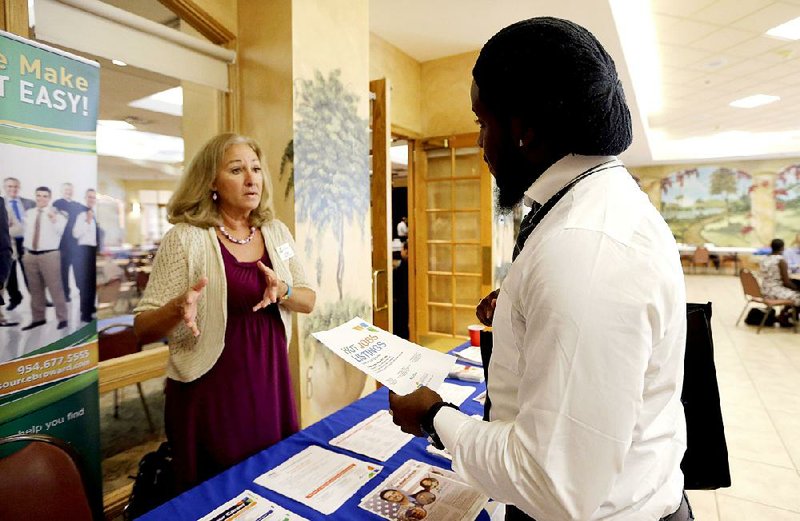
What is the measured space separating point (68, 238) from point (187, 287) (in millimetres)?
503

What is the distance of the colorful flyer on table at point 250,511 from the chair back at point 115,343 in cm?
216

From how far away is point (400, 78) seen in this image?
16.6ft

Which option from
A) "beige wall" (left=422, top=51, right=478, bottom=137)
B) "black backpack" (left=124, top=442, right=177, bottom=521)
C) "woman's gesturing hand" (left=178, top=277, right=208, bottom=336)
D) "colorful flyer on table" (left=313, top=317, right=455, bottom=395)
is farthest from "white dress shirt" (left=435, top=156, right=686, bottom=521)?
"beige wall" (left=422, top=51, right=478, bottom=137)

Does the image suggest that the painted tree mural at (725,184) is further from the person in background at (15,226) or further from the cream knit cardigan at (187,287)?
the person in background at (15,226)

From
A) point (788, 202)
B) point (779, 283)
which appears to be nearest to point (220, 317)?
point (779, 283)

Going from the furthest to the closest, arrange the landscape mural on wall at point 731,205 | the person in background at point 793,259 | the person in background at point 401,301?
the landscape mural on wall at point 731,205 < the person in background at point 793,259 < the person in background at point 401,301

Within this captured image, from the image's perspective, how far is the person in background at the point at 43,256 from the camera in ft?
5.46

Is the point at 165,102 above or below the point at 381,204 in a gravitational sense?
above

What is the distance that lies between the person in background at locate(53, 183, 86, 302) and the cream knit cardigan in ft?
1.11

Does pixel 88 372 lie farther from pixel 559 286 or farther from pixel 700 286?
pixel 700 286

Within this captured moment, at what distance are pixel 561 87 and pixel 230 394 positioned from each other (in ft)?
5.06

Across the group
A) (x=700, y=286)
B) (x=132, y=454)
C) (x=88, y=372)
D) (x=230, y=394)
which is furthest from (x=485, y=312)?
(x=700, y=286)

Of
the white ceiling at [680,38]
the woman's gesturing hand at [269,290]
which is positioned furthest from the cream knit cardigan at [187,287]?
the white ceiling at [680,38]

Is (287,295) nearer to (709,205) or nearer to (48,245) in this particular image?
(48,245)
